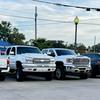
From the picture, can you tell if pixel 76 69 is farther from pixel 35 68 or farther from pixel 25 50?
pixel 25 50

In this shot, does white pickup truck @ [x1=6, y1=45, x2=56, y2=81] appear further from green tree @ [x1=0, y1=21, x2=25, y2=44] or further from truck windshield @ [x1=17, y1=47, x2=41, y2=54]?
green tree @ [x1=0, y1=21, x2=25, y2=44]

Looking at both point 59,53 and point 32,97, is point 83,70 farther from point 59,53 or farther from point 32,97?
point 32,97

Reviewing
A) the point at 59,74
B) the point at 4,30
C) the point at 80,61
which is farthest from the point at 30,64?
the point at 4,30

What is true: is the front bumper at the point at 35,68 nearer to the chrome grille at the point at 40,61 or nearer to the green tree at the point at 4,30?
the chrome grille at the point at 40,61

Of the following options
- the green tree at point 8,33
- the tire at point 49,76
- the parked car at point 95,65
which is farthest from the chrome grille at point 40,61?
the green tree at point 8,33

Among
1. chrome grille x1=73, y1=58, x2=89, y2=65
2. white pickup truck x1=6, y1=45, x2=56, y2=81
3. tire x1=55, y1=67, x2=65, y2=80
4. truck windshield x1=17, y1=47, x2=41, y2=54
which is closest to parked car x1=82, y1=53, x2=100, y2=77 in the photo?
chrome grille x1=73, y1=58, x2=89, y2=65

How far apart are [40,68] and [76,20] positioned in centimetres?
980

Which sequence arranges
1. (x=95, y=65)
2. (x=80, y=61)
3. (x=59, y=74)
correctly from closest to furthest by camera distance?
(x=80, y=61) < (x=59, y=74) < (x=95, y=65)

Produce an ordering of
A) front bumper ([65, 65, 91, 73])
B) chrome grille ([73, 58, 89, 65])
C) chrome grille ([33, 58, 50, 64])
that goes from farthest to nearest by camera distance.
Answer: chrome grille ([73, 58, 89, 65]), front bumper ([65, 65, 91, 73]), chrome grille ([33, 58, 50, 64])

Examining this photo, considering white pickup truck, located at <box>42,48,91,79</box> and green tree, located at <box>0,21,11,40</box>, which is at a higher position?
green tree, located at <box>0,21,11,40</box>

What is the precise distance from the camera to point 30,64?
19359 mm

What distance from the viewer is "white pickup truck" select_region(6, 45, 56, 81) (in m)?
19.4

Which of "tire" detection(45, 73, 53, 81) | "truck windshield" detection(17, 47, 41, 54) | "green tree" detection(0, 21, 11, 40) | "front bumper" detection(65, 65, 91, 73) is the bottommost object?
"tire" detection(45, 73, 53, 81)

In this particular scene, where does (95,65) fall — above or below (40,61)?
below
